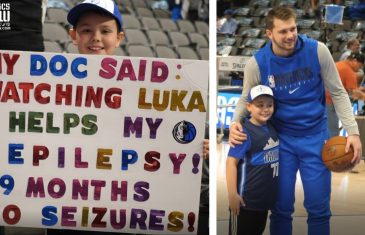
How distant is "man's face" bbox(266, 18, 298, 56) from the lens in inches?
138

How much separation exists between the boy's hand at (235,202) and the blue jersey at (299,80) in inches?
20.2

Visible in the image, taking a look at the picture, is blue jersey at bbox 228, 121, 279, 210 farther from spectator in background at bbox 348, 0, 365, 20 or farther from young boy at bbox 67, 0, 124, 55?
young boy at bbox 67, 0, 124, 55

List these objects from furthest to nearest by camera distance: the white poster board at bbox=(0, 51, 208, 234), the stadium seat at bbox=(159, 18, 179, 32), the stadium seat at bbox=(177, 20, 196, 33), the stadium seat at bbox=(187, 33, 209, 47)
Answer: the stadium seat at bbox=(159, 18, 179, 32)
the stadium seat at bbox=(177, 20, 196, 33)
the stadium seat at bbox=(187, 33, 209, 47)
the white poster board at bbox=(0, 51, 208, 234)

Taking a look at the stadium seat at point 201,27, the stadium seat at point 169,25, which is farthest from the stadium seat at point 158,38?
the stadium seat at point 201,27

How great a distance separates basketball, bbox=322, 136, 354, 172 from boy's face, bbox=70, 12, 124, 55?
1.23 meters

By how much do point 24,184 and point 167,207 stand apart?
70 cm

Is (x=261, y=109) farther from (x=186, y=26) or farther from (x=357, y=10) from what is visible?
(x=186, y=26)

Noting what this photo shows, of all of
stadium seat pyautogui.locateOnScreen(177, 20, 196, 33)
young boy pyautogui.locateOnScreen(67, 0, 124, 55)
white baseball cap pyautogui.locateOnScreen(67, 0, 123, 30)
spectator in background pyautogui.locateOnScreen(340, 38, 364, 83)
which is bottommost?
spectator in background pyautogui.locateOnScreen(340, 38, 364, 83)

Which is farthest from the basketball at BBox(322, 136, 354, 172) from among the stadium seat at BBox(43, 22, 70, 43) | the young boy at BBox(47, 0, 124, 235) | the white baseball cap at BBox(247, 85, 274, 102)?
the stadium seat at BBox(43, 22, 70, 43)

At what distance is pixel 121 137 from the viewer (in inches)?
131

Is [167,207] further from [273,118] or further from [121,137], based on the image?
[273,118]

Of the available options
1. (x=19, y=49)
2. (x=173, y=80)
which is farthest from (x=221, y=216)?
(x=19, y=49)

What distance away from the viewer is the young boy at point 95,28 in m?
3.53

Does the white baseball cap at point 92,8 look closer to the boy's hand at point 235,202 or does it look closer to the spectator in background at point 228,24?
the spectator in background at point 228,24
